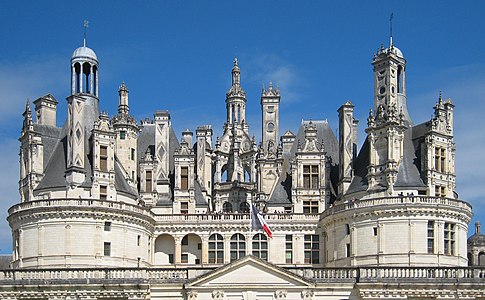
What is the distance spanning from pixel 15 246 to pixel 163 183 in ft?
39.9

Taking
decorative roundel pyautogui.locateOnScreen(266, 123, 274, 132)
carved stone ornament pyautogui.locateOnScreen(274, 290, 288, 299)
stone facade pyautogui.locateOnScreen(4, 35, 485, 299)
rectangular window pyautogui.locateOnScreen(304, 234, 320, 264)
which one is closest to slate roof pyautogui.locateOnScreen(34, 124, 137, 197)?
stone facade pyautogui.locateOnScreen(4, 35, 485, 299)

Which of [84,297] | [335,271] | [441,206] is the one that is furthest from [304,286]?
[441,206]

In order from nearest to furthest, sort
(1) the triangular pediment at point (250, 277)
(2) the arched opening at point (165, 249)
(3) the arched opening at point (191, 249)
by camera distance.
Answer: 1. (1) the triangular pediment at point (250, 277)
2. (3) the arched opening at point (191, 249)
3. (2) the arched opening at point (165, 249)

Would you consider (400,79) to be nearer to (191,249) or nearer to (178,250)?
(191,249)

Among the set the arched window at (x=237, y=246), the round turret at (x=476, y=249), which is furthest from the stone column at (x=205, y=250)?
the round turret at (x=476, y=249)

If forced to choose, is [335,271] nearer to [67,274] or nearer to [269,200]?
[67,274]

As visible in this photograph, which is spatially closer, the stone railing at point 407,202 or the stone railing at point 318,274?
the stone railing at point 318,274

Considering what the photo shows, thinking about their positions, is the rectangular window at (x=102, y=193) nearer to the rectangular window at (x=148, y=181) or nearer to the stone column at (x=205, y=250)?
the rectangular window at (x=148, y=181)

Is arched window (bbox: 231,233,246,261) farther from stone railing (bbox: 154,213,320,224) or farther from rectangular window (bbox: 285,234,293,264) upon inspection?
rectangular window (bbox: 285,234,293,264)

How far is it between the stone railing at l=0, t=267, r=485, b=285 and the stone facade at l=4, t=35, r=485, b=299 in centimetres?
450

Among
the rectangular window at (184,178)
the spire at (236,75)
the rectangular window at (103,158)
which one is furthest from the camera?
the spire at (236,75)

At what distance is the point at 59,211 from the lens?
219 ft

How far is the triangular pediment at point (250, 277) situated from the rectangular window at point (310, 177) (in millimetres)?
19537

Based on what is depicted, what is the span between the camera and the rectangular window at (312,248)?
7281 centimetres
